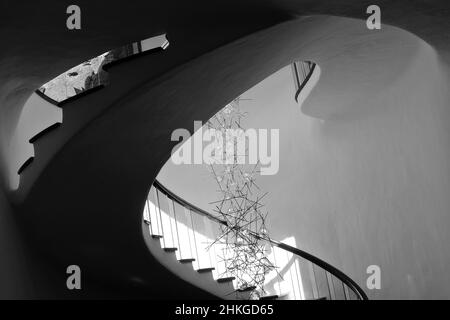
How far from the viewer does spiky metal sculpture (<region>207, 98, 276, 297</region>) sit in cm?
711

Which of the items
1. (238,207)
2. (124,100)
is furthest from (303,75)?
(124,100)

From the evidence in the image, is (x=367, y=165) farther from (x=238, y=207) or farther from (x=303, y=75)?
(x=238, y=207)

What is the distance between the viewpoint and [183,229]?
8.91m

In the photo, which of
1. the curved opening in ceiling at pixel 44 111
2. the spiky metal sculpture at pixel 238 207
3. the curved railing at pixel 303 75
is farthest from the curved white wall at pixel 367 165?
the curved opening in ceiling at pixel 44 111

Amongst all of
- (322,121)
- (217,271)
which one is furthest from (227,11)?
(217,271)

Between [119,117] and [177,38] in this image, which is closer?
[177,38]

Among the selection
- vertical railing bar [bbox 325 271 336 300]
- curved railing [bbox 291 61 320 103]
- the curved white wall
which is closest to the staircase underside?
the curved white wall

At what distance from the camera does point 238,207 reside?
29.0 ft

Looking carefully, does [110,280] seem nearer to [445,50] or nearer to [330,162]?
[330,162]

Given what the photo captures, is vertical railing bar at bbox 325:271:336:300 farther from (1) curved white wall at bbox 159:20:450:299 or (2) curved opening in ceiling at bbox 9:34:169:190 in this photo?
(2) curved opening in ceiling at bbox 9:34:169:190

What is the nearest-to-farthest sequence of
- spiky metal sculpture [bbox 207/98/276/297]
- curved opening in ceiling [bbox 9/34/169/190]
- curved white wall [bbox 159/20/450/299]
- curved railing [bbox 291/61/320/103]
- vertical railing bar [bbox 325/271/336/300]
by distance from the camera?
curved opening in ceiling [bbox 9/34/169/190] < curved white wall [bbox 159/20/450/299] < curved railing [bbox 291/61/320/103] < spiky metal sculpture [bbox 207/98/276/297] < vertical railing bar [bbox 325/271/336/300]

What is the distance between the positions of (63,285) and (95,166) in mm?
1737

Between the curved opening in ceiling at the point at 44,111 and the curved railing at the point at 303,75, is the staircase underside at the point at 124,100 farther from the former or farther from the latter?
the curved railing at the point at 303,75

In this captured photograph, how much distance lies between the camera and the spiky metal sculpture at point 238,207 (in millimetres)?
7109
